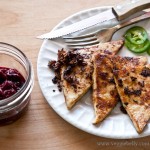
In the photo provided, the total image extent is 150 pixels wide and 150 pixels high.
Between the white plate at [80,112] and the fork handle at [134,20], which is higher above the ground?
the fork handle at [134,20]

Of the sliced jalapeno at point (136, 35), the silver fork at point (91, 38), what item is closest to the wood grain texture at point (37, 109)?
the silver fork at point (91, 38)

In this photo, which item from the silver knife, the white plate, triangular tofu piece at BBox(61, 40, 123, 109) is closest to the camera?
the white plate

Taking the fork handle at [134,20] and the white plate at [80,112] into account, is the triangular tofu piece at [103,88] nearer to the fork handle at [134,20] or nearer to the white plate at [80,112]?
the white plate at [80,112]

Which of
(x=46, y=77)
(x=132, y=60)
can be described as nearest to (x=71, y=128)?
(x=46, y=77)

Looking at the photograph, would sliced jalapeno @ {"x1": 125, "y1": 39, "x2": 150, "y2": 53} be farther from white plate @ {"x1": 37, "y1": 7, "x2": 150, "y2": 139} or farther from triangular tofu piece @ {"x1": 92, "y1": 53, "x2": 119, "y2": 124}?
white plate @ {"x1": 37, "y1": 7, "x2": 150, "y2": 139}

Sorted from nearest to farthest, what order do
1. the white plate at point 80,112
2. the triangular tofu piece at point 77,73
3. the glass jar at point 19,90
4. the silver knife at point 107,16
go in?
the glass jar at point 19,90 < the white plate at point 80,112 < the triangular tofu piece at point 77,73 < the silver knife at point 107,16

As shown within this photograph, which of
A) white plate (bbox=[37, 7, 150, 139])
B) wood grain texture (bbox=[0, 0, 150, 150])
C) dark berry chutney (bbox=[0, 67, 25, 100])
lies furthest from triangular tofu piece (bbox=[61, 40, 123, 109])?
dark berry chutney (bbox=[0, 67, 25, 100])

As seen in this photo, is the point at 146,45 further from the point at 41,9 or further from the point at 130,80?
the point at 41,9
